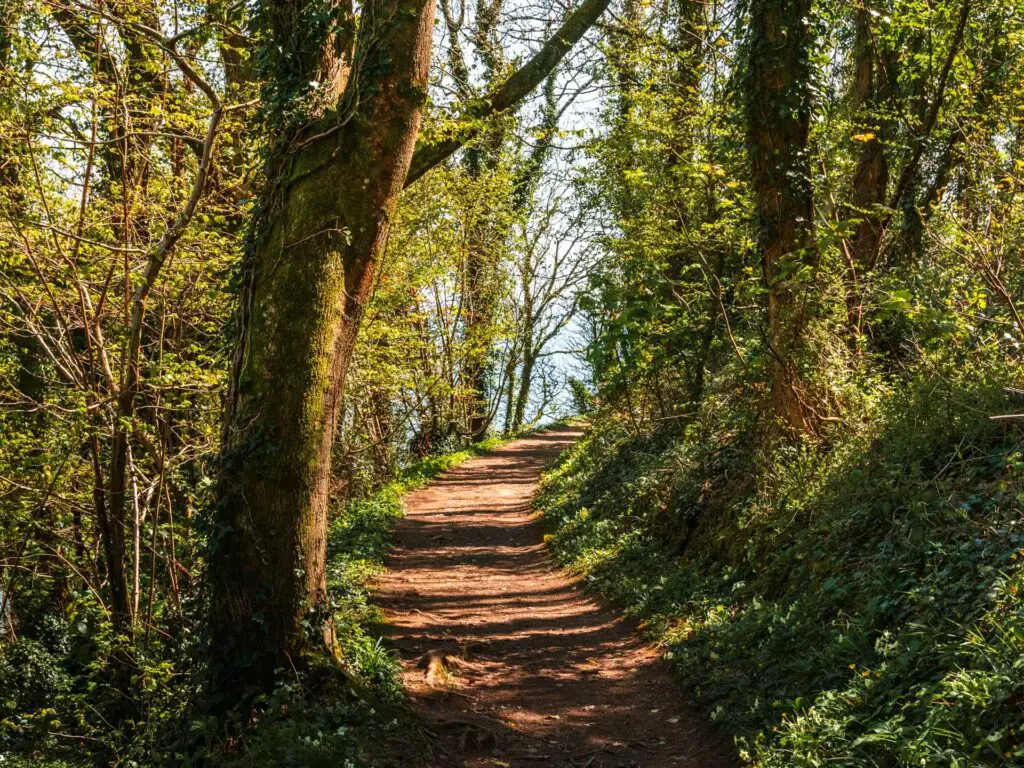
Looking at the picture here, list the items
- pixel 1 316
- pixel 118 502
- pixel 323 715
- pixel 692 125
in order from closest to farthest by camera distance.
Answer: pixel 323 715, pixel 118 502, pixel 1 316, pixel 692 125

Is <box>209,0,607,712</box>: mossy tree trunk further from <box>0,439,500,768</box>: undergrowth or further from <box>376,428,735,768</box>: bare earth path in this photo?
<box>376,428,735,768</box>: bare earth path

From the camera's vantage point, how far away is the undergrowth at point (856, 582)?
3.87m

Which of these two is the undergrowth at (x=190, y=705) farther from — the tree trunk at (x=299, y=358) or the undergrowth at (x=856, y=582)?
the undergrowth at (x=856, y=582)

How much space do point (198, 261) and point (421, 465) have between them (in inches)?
463

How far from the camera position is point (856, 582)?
5.44m

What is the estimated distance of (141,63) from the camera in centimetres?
748

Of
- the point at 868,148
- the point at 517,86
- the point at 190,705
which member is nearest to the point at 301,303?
the point at 190,705

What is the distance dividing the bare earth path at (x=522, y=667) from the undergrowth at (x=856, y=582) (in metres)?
0.34

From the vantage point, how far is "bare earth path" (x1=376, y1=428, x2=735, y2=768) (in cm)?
563

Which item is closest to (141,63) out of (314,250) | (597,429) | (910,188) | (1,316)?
(1,316)

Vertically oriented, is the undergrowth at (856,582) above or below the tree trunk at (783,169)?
below

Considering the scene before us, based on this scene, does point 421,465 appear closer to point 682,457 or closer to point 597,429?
point 597,429

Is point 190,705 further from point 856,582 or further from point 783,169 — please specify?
point 783,169

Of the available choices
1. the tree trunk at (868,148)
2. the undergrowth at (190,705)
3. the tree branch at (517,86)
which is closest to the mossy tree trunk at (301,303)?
the undergrowth at (190,705)
